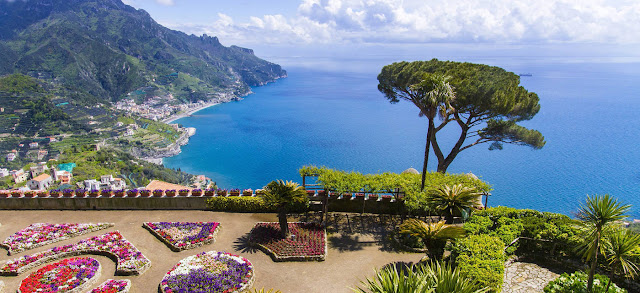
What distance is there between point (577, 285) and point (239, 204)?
52.9ft

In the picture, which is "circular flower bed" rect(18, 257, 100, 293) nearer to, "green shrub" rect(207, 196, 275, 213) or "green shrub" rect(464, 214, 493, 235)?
"green shrub" rect(207, 196, 275, 213)

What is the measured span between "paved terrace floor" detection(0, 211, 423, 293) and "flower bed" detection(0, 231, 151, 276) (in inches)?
12.0

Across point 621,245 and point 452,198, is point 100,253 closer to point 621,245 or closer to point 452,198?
point 452,198

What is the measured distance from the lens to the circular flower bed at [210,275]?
540 inches

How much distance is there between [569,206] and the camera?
6938cm

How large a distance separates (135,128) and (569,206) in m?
165

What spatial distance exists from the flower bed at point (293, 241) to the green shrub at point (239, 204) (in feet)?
6.60

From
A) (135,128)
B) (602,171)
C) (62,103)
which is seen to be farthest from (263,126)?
(602,171)

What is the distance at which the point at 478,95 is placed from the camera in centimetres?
2355

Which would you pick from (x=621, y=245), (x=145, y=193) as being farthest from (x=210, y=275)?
(x=621, y=245)

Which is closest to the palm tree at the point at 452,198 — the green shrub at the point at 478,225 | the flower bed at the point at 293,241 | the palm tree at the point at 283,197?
the green shrub at the point at 478,225

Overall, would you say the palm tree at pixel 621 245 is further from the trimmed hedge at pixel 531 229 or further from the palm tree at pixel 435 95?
the palm tree at pixel 435 95

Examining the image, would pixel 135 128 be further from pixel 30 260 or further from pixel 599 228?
pixel 599 228

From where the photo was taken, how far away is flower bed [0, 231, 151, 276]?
14938 mm
